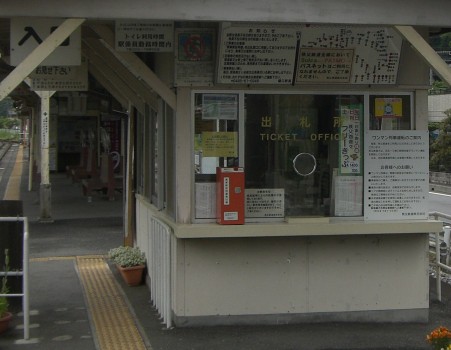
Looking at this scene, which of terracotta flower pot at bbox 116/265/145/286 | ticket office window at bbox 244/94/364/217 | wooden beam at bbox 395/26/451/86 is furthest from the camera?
terracotta flower pot at bbox 116/265/145/286

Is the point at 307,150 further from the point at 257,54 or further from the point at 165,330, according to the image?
the point at 165,330

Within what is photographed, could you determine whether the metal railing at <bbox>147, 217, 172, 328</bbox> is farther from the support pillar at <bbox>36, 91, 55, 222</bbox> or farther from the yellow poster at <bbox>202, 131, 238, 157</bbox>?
the support pillar at <bbox>36, 91, 55, 222</bbox>

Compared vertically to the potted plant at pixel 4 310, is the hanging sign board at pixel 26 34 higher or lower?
higher

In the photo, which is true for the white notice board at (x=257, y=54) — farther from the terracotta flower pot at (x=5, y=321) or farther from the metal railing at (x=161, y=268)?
the terracotta flower pot at (x=5, y=321)

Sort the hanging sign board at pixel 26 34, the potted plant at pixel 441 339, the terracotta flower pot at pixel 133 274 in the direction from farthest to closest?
1. the terracotta flower pot at pixel 133 274
2. the hanging sign board at pixel 26 34
3. the potted plant at pixel 441 339

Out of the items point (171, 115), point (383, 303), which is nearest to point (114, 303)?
point (171, 115)

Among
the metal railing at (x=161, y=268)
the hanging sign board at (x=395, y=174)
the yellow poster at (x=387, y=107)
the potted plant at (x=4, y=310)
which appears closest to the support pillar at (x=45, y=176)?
the metal railing at (x=161, y=268)

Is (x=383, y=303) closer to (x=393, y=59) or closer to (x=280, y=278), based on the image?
(x=280, y=278)

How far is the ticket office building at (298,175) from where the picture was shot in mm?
6262

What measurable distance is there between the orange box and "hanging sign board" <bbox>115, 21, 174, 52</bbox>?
50.8 inches

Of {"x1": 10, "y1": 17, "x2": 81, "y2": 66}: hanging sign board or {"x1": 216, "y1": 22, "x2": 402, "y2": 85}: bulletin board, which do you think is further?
{"x1": 216, "y1": 22, "x2": 402, "y2": 85}: bulletin board

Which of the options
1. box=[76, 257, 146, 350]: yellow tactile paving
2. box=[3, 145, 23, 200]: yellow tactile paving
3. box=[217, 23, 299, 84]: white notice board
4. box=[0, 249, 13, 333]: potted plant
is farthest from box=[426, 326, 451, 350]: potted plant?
box=[3, 145, 23, 200]: yellow tactile paving

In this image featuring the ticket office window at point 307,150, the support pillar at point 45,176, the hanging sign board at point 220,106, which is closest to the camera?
the hanging sign board at point 220,106

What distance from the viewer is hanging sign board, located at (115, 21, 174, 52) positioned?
598 centimetres
